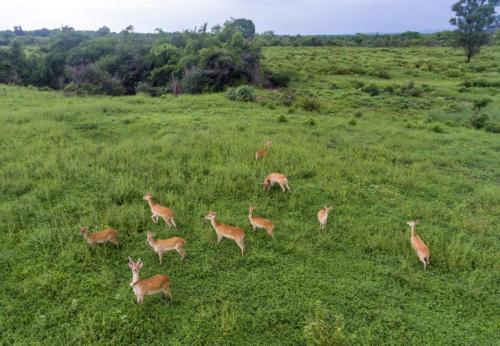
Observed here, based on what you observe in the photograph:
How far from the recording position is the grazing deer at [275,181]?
841cm

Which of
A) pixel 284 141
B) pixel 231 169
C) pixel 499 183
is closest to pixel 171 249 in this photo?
pixel 231 169

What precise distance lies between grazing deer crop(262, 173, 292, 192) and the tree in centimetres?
4128

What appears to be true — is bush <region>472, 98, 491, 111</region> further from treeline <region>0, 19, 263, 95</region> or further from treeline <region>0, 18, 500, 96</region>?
treeline <region>0, 19, 263, 95</region>

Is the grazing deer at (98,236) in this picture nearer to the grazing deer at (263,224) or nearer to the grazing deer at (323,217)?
the grazing deer at (263,224)

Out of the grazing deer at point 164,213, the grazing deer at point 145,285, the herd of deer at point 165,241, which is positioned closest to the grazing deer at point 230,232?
the herd of deer at point 165,241

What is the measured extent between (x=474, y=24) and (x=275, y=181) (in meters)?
44.9

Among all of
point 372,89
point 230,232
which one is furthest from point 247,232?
point 372,89

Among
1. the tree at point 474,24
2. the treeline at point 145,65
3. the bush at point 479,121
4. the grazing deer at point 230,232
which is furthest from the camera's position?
the tree at point 474,24

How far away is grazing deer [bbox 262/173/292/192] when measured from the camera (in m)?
8.41

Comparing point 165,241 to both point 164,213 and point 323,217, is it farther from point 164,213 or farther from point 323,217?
point 323,217

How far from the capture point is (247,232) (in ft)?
→ 23.5

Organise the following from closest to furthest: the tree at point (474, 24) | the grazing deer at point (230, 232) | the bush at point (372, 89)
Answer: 1. the grazing deer at point (230, 232)
2. the bush at point (372, 89)
3. the tree at point (474, 24)

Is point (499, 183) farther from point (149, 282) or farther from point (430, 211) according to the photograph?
point (149, 282)

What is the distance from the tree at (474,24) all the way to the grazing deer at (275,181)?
135ft
